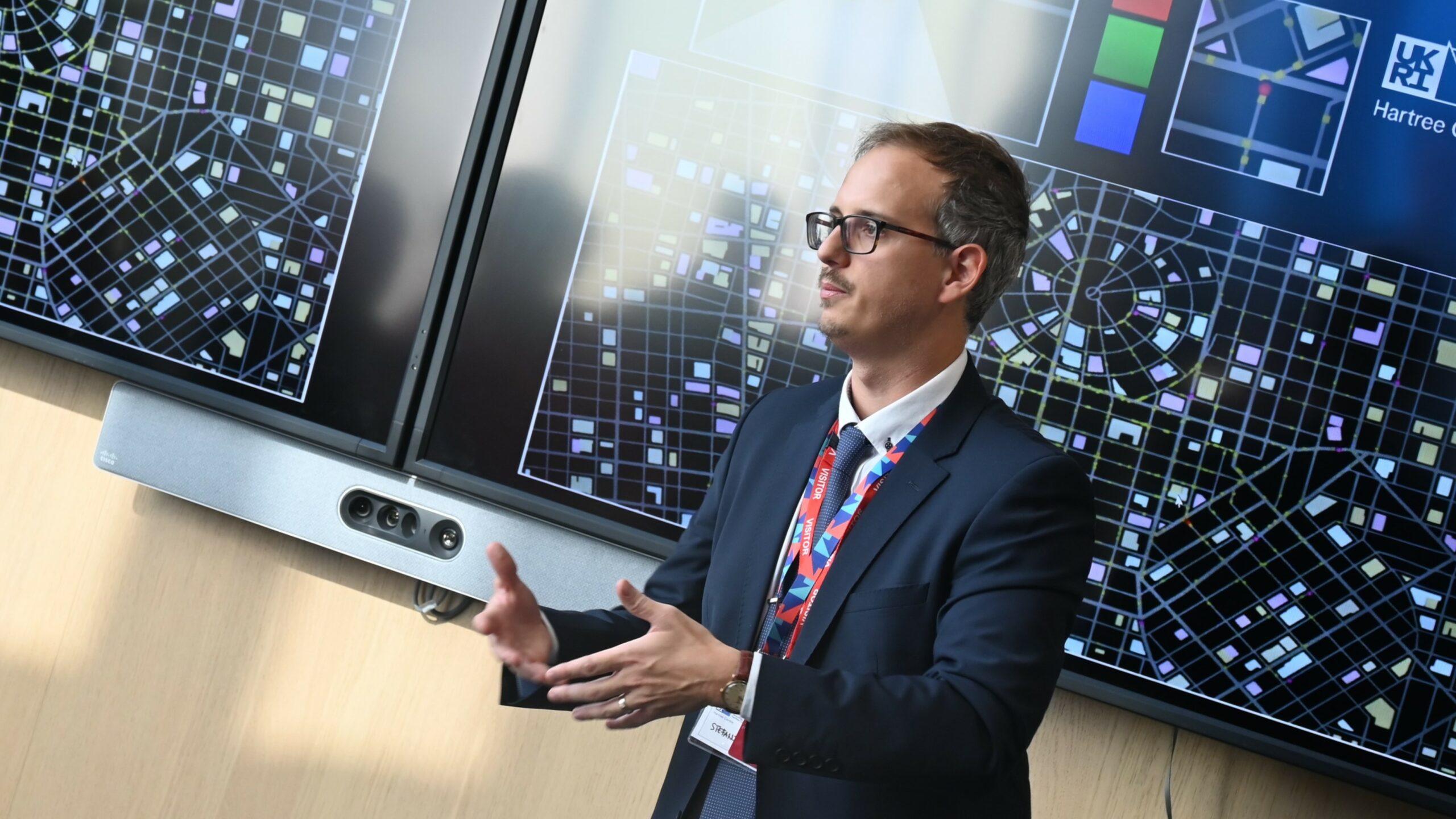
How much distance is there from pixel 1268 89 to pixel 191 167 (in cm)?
197

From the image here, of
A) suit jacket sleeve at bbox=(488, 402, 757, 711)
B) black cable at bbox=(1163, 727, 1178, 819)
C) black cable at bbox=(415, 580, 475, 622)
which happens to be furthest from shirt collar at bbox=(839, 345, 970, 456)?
black cable at bbox=(415, 580, 475, 622)

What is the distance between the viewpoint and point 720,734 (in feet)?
4.82

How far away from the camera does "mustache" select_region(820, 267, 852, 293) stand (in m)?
1.53

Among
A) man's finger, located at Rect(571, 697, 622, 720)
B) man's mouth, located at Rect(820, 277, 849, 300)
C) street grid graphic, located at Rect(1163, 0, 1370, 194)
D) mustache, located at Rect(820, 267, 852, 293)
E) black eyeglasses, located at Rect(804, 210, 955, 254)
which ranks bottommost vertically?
man's finger, located at Rect(571, 697, 622, 720)

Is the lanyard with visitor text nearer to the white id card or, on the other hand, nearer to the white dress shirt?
the white dress shirt

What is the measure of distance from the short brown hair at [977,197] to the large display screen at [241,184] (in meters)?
1.02

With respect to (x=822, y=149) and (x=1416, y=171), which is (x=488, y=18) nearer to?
(x=822, y=149)

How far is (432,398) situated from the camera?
222 centimetres

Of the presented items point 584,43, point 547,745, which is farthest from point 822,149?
point 547,745

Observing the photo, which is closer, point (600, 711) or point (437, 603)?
point (600, 711)

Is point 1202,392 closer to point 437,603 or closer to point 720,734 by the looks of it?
point 720,734

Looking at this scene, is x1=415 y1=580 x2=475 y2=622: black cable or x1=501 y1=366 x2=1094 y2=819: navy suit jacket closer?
x1=501 y1=366 x2=1094 y2=819: navy suit jacket

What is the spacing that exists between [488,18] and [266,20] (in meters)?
0.44

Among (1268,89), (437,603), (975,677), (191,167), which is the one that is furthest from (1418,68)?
(191,167)
